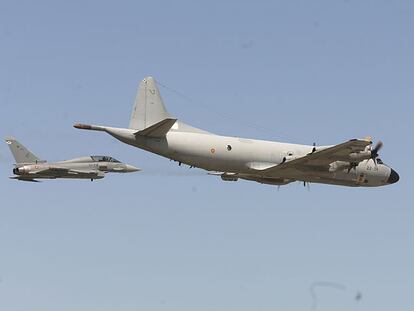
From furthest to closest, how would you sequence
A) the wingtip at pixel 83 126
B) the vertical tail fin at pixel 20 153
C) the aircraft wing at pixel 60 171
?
1. the vertical tail fin at pixel 20 153
2. the aircraft wing at pixel 60 171
3. the wingtip at pixel 83 126

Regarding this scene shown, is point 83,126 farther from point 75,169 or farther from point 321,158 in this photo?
point 75,169

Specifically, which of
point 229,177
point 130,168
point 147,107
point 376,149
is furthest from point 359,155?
point 130,168

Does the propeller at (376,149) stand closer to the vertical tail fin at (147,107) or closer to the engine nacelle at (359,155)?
the engine nacelle at (359,155)

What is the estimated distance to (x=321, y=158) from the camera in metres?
56.9

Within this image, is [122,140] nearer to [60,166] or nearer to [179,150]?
[179,150]

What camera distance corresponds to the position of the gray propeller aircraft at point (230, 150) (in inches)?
2186

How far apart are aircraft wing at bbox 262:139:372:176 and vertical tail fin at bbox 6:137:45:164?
1781 inches

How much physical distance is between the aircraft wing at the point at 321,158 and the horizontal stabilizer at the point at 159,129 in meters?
8.13

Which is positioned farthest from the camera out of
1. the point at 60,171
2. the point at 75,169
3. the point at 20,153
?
the point at 20,153

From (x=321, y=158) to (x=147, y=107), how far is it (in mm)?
13119

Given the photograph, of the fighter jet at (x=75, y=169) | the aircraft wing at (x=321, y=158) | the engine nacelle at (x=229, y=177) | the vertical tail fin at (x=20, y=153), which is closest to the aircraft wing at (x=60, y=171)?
the fighter jet at (x=75, y=169)

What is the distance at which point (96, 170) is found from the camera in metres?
88.2

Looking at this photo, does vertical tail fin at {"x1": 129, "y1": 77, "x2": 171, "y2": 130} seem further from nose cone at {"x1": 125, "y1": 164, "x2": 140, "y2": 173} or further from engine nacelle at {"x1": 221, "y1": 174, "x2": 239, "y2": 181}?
nose cone at {"x1": 125, "y1": 164, "x2": 140, "y2": 173}

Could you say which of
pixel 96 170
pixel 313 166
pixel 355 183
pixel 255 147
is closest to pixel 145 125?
pixel 255 147
